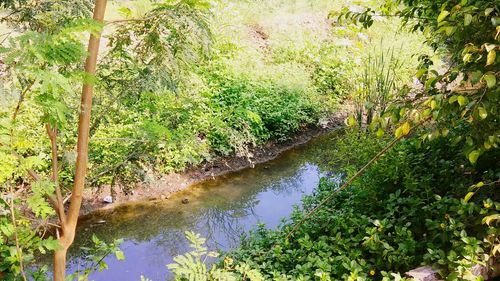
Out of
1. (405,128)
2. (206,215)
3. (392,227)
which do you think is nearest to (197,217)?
(206,215)

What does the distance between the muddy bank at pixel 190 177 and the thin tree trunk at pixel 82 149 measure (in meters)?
2.26

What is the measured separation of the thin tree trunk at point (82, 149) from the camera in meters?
1.87

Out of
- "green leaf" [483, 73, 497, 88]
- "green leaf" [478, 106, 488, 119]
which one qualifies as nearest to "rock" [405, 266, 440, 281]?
"green leaf" [478, 106, 488, 119]

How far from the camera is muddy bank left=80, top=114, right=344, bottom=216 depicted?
522cm

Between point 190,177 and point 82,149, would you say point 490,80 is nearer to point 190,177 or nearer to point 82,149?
point 82,149

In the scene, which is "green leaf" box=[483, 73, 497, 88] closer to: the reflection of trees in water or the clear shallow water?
the clear shallow water

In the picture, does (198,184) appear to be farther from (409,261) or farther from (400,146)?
(409,261)

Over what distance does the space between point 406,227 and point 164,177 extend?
3705 mm

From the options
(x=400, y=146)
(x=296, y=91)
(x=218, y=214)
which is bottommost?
(x=218, y=214)

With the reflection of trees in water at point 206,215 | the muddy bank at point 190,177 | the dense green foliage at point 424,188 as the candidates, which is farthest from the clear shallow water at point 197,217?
the dense green foliage at point 424,188

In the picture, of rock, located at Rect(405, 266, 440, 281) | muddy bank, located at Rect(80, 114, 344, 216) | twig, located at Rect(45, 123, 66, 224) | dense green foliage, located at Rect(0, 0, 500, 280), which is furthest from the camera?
muddy bank, located at Rect(80, 114, 344, 216)

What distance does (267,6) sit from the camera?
11.2 metres

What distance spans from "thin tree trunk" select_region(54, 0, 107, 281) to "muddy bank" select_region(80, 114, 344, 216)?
2260mm

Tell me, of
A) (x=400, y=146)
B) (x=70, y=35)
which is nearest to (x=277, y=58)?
(x=400, y=146)
